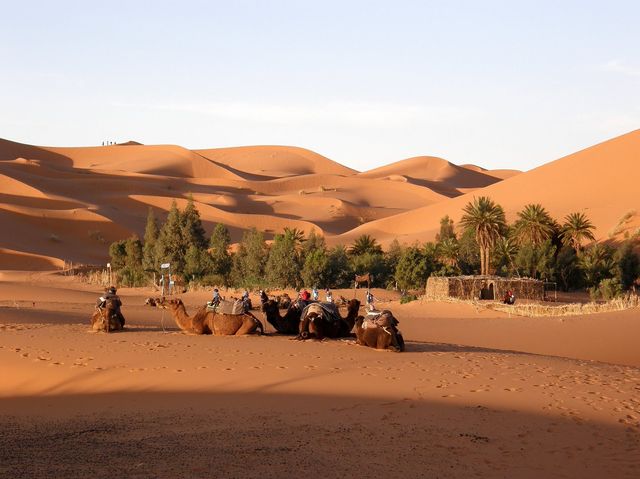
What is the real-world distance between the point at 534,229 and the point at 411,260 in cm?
839

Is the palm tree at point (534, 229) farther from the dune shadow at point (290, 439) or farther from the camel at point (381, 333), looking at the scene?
the dune shadow at point (290, 439)

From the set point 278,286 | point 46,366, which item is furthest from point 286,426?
point 278,286

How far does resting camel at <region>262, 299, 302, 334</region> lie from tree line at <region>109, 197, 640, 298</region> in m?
24.0

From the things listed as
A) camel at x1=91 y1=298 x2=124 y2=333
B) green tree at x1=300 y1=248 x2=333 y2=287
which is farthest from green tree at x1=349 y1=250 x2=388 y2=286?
camel at x1=91 y1=298 x2=124 y2=333

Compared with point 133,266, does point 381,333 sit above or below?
below

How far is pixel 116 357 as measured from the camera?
1417cm

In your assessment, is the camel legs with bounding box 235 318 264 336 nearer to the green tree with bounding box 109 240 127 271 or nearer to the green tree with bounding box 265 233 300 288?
the green tree with bounding box 265 233 300 288

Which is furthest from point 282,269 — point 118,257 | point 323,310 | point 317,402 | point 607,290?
point 317,402

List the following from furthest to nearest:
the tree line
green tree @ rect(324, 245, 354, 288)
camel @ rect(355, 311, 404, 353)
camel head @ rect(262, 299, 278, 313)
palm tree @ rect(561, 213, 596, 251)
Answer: palm tree @ rect(561, 213, 596, 251) → green tree @ rect(324, 245, 354, 288) → the tree line → camel head @ rect(262, 299, 278, 313) → camel @ rect(355, 311, 404, 353)

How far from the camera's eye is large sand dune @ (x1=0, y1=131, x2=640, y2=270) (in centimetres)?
7181

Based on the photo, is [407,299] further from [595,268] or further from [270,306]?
[270,306]

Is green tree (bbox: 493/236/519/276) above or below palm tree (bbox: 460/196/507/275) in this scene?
below

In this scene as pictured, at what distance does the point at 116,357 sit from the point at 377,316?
421cm

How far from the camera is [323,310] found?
16.6 meters
